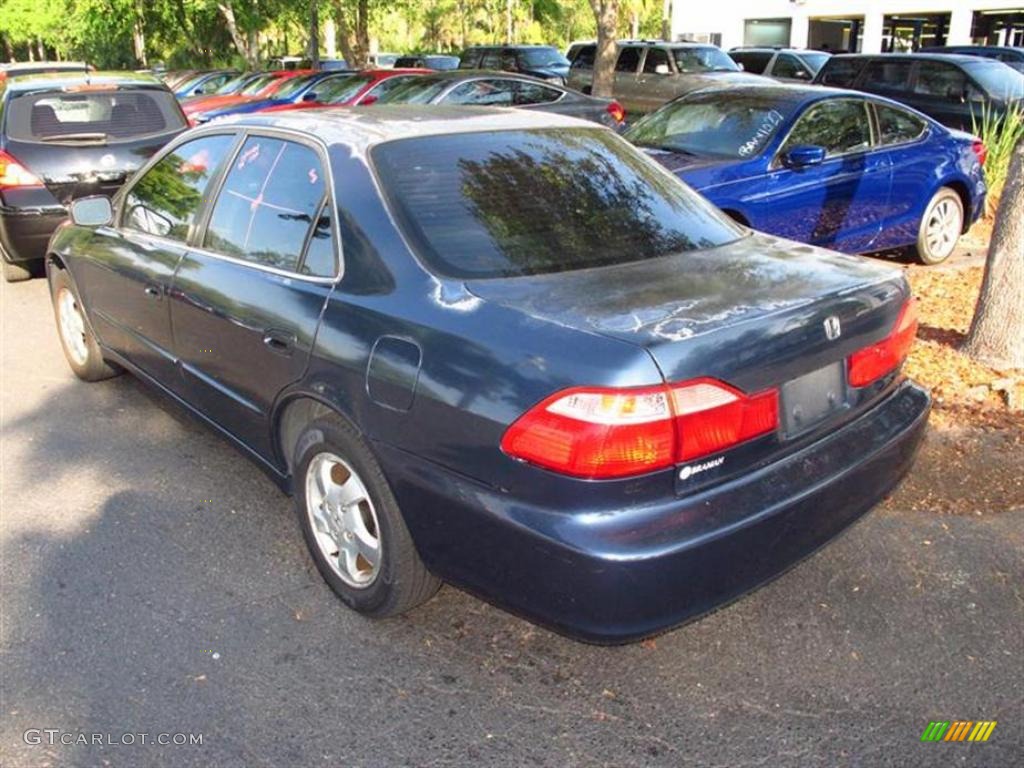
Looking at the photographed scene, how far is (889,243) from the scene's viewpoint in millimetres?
7691

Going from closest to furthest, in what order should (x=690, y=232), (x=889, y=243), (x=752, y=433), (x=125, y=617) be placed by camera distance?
(x=752, y=433), (x=125, y=617), (x=690, y=232), (x=889, y=243)

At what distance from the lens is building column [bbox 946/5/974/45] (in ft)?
113

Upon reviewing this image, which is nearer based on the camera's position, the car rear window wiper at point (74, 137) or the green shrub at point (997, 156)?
the car rear window wiper at point (74, 137)

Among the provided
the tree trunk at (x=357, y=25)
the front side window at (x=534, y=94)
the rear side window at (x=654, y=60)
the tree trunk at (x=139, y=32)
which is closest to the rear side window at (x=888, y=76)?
the rear side window at (x=654, y=60)

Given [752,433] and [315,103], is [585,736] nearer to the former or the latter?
[752,433]

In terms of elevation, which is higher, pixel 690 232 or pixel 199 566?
pixel 690 232

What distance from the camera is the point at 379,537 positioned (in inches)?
119

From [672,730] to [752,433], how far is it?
879 millimetres

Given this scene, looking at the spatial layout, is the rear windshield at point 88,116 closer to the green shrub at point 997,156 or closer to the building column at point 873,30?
the green shrub at point 997,156

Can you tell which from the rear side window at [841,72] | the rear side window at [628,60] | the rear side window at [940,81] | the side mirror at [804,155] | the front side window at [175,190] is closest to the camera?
the front side window at [175,190]

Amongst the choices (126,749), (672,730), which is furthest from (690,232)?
(126,749)

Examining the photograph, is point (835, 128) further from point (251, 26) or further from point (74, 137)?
point (251, 26)

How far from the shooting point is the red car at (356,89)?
13250 millimetres

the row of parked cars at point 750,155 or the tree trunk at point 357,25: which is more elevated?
the tree trunk at point 357,25
